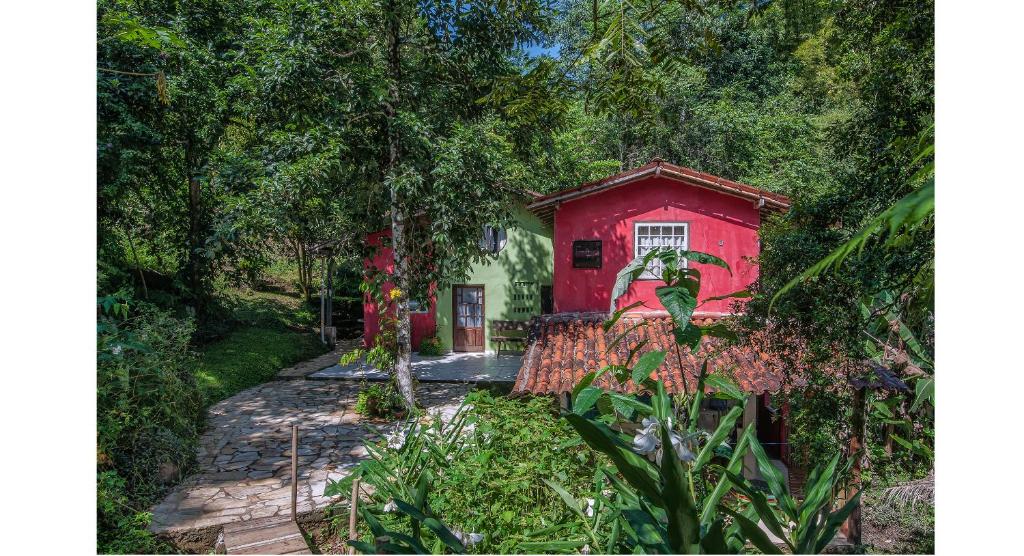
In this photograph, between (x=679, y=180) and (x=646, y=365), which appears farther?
(x=679, y=180)

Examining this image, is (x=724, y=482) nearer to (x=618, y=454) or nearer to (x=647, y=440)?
(x=647, y=440)

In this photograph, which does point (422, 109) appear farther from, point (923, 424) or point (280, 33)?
point (923, 424)

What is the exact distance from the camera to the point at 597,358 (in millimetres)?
5723

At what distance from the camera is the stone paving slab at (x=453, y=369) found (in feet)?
32.1

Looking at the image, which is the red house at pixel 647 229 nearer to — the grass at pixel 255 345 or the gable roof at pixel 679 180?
the gable roof at pixel 679 180

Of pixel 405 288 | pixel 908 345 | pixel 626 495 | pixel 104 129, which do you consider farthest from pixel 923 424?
pixel 104 129

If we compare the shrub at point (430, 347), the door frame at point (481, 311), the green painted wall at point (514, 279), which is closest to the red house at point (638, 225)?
the green painted wall at point (514, 279)

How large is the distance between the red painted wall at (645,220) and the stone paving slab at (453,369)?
7.52ft

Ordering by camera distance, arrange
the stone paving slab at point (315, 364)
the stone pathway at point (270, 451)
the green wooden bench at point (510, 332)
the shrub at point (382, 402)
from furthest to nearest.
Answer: the green wooden bench at point (510, 332), the stone paving slab at point (315, 364), the shrub at point (382, 402), the stone pathway at point (270, 451)

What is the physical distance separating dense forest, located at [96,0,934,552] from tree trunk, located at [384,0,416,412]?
0.05 m

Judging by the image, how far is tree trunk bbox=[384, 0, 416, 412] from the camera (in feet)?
21.6

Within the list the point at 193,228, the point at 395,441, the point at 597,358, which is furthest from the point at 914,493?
the point at 193,228

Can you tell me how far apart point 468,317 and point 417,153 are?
21.9 ft

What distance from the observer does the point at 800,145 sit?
13.6 metres
